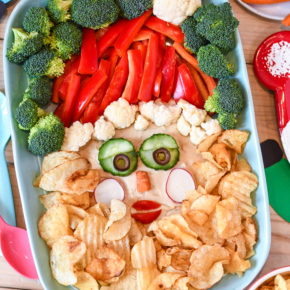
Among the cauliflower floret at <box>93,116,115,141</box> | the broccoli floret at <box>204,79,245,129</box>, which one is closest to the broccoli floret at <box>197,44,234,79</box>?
the broccoli floret at <box>204,79,245,129</box>

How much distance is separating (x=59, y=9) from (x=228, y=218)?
1.08m

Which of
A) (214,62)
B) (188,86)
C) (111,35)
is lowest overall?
(188,86)

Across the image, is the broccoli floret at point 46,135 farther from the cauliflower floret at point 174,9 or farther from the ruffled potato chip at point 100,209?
the cauliflower floret at point 174,9

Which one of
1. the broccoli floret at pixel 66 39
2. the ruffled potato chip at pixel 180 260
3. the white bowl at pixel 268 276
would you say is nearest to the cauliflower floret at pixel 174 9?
the broccoli floret at pixel 66 39

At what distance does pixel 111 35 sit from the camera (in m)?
1.82

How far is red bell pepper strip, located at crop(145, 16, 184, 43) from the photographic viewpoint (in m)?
1.84

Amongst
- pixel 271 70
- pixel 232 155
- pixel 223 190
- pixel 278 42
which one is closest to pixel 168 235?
pixel 223 190

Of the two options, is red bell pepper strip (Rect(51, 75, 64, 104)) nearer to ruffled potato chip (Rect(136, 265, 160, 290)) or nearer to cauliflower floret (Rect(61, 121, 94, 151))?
cauliflower floret (Rect(61, 121, 94, 151))

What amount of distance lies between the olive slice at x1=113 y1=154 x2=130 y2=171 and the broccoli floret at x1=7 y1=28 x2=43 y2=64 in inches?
21.7

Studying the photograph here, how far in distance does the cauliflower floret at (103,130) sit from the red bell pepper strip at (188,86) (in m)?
0.36

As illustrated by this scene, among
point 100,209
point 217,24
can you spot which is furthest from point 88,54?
point 100,209

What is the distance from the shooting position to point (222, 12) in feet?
5.65

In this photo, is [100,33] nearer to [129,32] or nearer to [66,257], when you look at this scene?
[129,32]

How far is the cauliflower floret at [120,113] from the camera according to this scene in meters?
1.78
